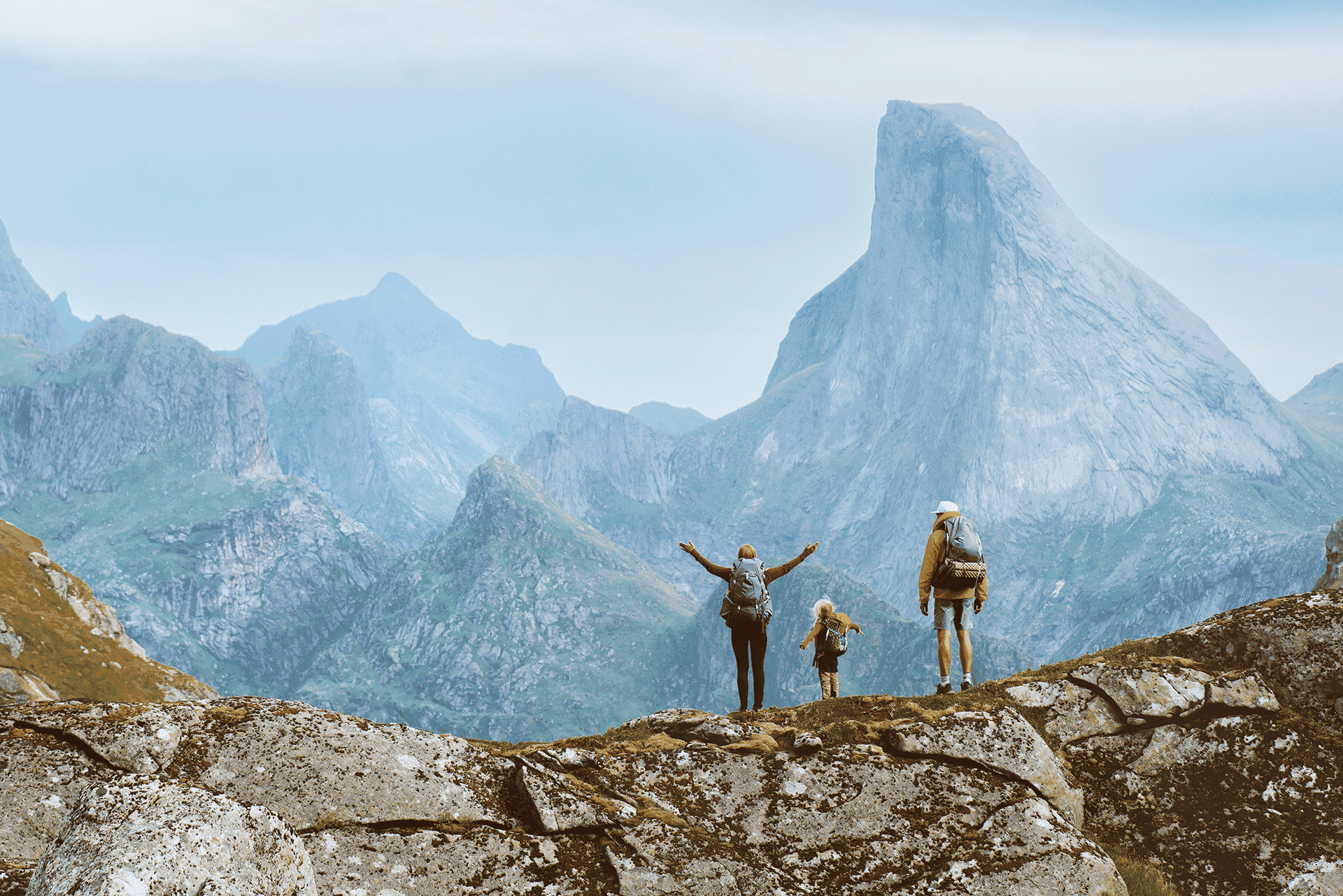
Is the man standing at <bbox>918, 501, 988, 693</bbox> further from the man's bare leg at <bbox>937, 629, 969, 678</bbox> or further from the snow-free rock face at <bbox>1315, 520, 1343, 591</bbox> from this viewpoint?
the snow-free rock face at <bbox>1315, 520, 1343, 591</bbox>

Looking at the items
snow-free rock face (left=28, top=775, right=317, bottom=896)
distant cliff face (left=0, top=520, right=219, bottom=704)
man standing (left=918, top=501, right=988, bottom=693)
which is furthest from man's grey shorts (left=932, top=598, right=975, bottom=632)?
distant cliff face (left=0, top=520, right=219, bottom=704)

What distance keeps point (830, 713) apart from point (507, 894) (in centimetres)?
817

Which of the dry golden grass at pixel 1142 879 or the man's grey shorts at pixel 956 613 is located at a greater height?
the man's grey shorts at pixel 956 613

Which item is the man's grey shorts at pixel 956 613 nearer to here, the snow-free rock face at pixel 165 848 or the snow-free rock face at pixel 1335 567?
the snow-free rock face at pixel 1335 567

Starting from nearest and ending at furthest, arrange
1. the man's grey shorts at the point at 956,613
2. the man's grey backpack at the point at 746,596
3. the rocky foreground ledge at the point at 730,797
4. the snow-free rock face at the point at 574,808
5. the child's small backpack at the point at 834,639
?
the rocky foreground ledge at the point at 730,797, the snow-free rock face at the point at 574,808, the man's grey shorts at the point at 956,613, the man's grey backpack at the point at 746,596, the child's small backpack at the point at 834,639

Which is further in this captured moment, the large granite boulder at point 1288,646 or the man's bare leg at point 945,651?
the man's bare leg at point 945,651

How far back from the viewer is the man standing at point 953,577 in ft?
64.7

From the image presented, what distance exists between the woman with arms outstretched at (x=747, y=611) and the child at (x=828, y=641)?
4974 millimetres

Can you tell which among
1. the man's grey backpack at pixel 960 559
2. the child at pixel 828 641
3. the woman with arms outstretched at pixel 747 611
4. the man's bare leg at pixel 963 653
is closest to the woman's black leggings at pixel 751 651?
the woman with arms outstretched at pixel 747 611

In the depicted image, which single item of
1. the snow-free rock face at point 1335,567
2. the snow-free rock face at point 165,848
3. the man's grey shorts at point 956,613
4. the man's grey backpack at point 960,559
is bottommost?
the snow-free rock face at point 165,848

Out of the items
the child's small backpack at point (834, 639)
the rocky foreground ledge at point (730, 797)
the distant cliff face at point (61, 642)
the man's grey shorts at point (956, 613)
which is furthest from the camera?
the distant cliff face at point (61, 642)

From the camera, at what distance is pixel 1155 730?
51.3ft

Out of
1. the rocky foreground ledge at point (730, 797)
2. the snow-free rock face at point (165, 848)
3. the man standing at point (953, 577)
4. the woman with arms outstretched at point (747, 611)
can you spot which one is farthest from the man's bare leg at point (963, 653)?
the snow-free rock face at point (165, 848)

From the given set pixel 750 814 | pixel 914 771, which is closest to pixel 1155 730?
pixel 914 771
